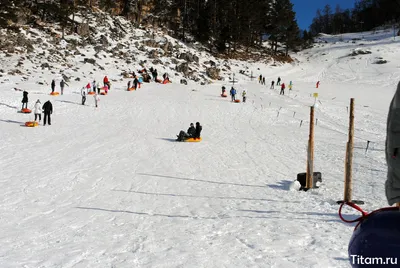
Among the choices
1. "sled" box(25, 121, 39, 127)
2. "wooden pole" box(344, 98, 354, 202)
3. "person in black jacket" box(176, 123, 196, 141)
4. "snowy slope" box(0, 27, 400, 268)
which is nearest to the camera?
"snowy slope" box(0, 27, 400, 268)

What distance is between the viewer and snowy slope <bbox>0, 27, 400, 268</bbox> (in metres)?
5.29

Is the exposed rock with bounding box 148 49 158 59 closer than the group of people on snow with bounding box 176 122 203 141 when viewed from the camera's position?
No

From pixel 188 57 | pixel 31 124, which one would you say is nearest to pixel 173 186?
pixel 31 124

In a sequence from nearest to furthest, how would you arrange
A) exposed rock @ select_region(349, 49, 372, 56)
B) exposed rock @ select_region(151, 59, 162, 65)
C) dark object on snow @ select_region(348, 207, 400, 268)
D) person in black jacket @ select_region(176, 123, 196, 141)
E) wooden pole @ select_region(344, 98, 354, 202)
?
dark object on snow @ select_region(348, 207, 400, 268), wooden pole @ select_region(344, 98, 354, 202), person in black jacket @ select_region(176, 123, 196, 141), exposed rock @ select_region(151, 59, 162, 65), exposed rock @ select_region(349, 49, 372, 56)

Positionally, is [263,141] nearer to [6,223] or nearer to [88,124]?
[88,124]

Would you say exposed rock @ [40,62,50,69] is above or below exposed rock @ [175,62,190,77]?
below

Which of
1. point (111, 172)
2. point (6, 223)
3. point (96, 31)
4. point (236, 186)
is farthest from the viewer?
point (96, 31)

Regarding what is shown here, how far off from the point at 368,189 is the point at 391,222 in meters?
8.47

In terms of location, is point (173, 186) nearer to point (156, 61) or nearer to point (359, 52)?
point (156, 61)

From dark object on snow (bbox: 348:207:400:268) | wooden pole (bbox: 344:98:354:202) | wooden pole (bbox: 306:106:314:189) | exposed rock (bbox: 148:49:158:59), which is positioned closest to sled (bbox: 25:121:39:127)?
wooden pole (bbox: 306:106:314:189)

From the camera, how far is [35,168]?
11195 mm

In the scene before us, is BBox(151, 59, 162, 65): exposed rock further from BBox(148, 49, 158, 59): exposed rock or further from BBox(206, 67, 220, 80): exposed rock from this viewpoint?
BBox(206, 67, 220, 80): exposed rock

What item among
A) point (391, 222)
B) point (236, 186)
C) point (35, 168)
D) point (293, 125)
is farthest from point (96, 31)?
point (391, 222)

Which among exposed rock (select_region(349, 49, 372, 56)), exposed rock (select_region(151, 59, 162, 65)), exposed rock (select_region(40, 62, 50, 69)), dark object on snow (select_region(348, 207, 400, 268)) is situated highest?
exposed rock (select_region(349, 49, 372, 56))
